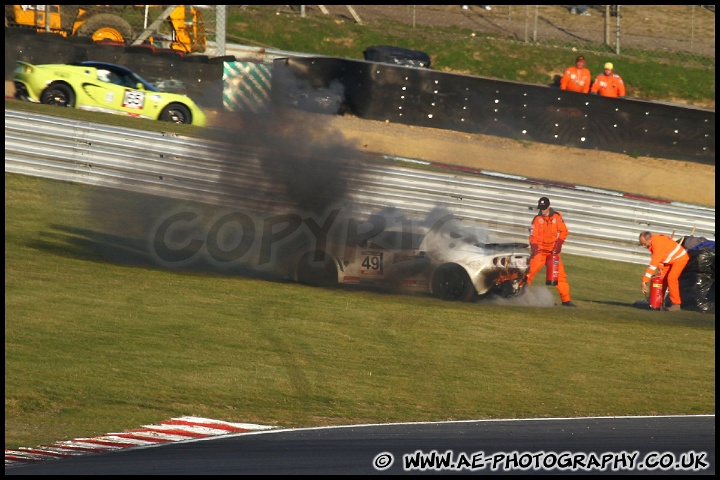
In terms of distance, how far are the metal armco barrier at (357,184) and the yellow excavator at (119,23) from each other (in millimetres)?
8788

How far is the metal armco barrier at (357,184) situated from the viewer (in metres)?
15.5

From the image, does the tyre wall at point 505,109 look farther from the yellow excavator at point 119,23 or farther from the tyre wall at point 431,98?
the yellow excavator at point 119,23

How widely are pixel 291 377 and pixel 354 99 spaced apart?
14.8 metres

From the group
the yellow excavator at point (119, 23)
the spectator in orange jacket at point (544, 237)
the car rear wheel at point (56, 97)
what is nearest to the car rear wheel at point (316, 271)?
the spectator in orange jacket at point (544, 237)

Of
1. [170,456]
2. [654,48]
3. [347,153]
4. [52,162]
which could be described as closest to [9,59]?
[52,162]

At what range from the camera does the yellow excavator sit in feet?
81.2

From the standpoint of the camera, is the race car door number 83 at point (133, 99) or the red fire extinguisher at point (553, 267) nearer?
the red fire extinguisher at point (553, 267)

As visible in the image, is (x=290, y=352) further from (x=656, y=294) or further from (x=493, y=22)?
(x=493, y=22)

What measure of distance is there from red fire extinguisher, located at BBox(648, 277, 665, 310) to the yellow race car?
10.6 m

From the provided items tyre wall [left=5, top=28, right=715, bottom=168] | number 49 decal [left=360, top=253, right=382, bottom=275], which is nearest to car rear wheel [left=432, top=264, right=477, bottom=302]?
number 49 decal [left=360, top=253, right=382, bottom=275]

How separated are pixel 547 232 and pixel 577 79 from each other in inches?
454

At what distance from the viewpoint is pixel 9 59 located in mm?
22078

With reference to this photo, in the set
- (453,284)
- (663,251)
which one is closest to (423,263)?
(453,284)

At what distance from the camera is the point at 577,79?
2414cm
